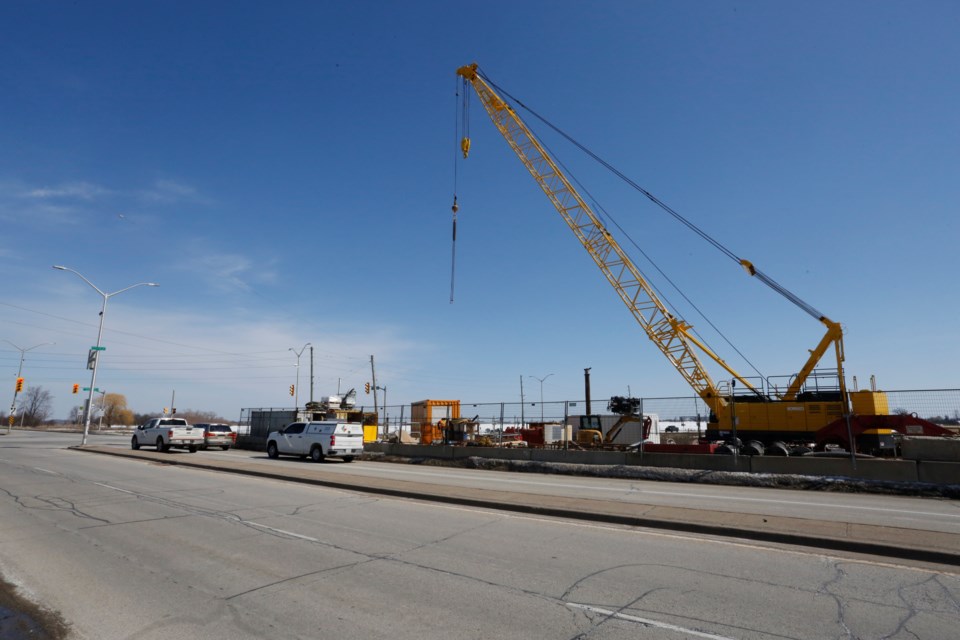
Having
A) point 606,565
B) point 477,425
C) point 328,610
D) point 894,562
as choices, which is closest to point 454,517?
point 606,565

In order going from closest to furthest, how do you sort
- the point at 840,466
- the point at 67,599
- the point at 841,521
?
the point at 67,599 → the point at 841,521 → the point at 840,466

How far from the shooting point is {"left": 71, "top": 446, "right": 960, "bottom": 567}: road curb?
7512mm

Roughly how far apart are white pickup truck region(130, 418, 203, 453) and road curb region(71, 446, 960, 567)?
2201 cm

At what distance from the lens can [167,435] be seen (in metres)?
31.4

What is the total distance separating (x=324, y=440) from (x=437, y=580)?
807 inches

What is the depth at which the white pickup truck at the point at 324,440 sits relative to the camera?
82.9ft

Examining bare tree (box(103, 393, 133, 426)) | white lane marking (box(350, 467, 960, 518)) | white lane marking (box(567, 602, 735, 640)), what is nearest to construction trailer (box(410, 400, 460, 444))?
white lane marking (box(350, 467, 960, 518))

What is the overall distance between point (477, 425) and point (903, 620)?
2322cm

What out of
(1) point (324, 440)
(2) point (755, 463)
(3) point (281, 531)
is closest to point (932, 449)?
(2) point (755, 463)

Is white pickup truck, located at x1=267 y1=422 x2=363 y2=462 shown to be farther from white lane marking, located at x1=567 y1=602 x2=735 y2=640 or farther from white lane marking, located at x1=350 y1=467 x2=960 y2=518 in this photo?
white lane marking, located at x1=567 y1=602 x2=735 y2=640

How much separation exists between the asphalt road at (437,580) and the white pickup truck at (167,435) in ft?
72.9

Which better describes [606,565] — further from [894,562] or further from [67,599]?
[67,599]

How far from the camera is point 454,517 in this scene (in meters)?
10.4

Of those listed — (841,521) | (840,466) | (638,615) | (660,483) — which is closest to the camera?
(638,615)
